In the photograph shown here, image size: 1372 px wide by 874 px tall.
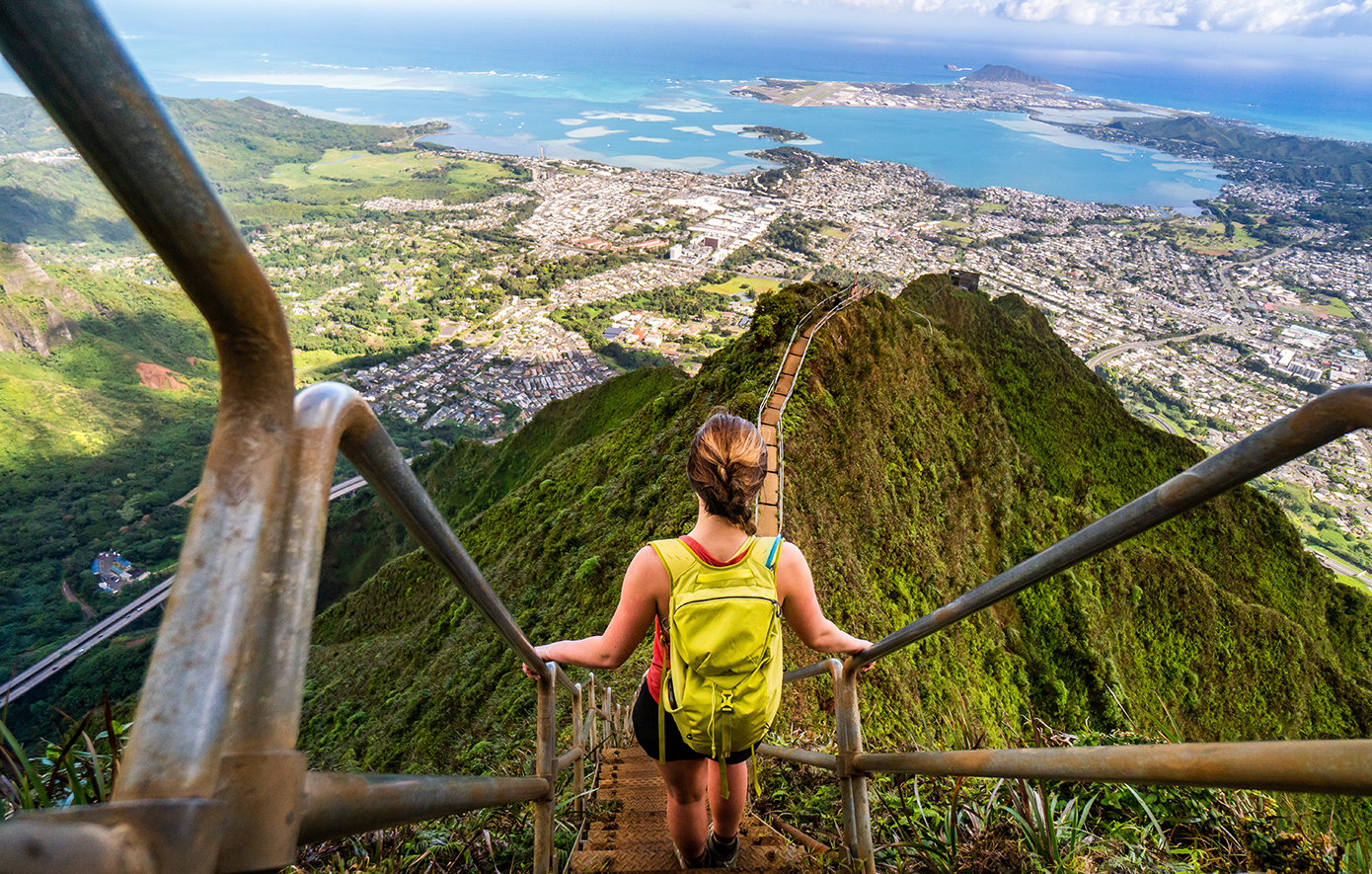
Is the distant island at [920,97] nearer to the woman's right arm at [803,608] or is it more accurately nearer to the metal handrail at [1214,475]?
the woman's right arm at [803,608]

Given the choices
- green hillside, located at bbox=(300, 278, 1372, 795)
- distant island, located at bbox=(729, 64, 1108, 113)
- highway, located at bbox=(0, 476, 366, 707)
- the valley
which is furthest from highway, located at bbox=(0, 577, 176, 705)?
distant island, located at bbox=(729, 64, 1108, 113)

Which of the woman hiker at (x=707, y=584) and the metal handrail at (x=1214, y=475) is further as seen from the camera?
the woman hiker at (x=707, y=584)

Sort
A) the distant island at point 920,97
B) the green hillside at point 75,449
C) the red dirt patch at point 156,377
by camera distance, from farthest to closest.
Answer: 1. the distant island at point 920,97
2. the red dirt patch at point 156,377
3. the green hillside at point 75,449

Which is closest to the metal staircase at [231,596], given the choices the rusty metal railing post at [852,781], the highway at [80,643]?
the rusty metal railing post at [852,781]

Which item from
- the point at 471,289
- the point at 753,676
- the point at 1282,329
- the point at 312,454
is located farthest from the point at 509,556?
the point at 1282,329

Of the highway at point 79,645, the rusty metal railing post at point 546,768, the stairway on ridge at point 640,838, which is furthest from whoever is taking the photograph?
the highway at point 79,645

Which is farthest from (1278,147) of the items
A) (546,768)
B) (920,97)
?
(546,768)

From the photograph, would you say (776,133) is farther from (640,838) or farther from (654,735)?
(654,735)

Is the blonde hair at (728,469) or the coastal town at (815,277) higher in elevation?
the blonde hair at (728,469)

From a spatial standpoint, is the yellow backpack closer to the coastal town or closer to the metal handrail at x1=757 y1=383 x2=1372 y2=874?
the metal handrail at x1=757 y1=383 x2=1372 y2=874
